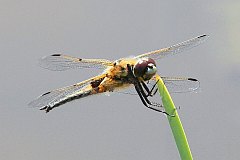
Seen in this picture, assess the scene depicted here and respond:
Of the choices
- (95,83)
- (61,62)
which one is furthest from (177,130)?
(61,62)

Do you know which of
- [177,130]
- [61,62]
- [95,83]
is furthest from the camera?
[61,62]

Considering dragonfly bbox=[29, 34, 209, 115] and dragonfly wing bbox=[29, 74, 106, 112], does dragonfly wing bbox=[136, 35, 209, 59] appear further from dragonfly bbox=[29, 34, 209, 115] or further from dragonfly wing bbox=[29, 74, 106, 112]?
dragonfly wing bbox=[29, 74, 106, 112]

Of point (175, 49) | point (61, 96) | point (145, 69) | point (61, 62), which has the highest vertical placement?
point (61, 62)

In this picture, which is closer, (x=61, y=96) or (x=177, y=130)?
(x=177, y=130)

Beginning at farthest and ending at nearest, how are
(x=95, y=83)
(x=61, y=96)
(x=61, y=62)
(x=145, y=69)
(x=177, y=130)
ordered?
(x=61, y=62), (x=61, y=96), (x=95, y=83), (x=145, y=69), (x=177, y=130)

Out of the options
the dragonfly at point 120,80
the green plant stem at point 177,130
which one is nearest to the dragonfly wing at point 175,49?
the dragonfly at point 120,80

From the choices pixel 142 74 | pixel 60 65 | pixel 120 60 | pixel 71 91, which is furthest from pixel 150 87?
pixel 60 65

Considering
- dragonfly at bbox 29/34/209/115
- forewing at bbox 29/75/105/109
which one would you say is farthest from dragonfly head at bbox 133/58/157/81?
forewing at bbox 29/75/105/109

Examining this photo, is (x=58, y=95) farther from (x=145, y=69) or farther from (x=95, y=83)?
(x=145, y=69)
